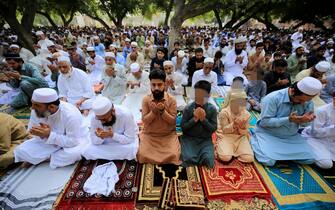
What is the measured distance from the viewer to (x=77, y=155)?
300 cm

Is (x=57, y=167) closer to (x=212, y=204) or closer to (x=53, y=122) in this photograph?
(x=53, y=122)

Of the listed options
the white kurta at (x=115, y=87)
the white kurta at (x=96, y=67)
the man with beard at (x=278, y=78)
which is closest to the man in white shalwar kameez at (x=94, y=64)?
the white kurta at (x=96, y=67)

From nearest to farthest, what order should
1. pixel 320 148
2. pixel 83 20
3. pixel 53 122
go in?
pixel 53 122 < pixel 320 148 < pixel 83 20

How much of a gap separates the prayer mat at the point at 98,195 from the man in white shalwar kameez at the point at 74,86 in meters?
1.90

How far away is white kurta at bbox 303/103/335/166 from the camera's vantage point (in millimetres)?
3062

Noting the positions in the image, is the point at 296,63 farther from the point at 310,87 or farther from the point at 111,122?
the point at 111,122

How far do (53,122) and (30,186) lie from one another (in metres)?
0.77

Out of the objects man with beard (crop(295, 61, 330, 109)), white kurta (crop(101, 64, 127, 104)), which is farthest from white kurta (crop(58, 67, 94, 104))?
man with beard (crop(295, 61, 330, 109))

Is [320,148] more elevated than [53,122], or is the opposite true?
[53,122]

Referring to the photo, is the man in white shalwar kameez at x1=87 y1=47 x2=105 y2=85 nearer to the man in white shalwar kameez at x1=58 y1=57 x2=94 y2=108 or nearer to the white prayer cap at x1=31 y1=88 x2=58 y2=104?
the man in white shalwar kameez at x1=58 y1=57 x2=94 y2=108

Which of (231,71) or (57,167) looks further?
(231,71)

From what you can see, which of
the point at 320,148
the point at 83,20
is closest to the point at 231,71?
the point at 320,148

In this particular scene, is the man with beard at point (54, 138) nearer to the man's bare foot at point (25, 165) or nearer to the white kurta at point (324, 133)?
the man's bare foot at point (25, 165)

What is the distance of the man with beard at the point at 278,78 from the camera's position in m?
4.53
